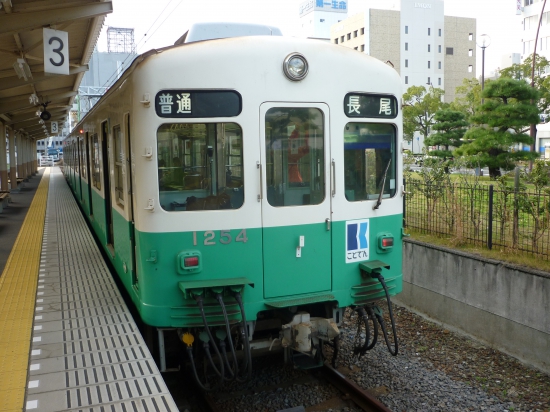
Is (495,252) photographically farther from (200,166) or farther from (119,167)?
(119,167)

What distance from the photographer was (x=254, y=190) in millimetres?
4363

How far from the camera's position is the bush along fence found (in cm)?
687

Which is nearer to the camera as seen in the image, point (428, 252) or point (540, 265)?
point (540, 265)

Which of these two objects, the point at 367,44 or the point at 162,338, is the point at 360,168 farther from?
the point at 367,44

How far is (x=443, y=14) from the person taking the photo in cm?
6088

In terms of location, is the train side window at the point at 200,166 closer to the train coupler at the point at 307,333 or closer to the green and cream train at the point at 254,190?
the green and cream train at the point at 254,190

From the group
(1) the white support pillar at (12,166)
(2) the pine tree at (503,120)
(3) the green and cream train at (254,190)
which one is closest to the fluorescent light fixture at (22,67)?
(3) the green and cream train at (254,190)

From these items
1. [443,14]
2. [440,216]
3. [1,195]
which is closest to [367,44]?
[443,14]

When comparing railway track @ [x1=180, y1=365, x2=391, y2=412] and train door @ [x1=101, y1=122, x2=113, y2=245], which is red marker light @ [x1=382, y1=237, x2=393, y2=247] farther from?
train door @ [x1=101, y1=122, x2=113, y2=245]

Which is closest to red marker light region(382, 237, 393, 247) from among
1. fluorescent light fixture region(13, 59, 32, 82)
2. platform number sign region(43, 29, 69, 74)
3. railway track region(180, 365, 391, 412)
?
railway track region(180, 365, 391, 412)

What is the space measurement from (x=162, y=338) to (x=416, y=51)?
6082 cm

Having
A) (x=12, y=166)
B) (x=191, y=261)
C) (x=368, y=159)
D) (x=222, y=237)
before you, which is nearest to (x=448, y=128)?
(x=12, y=166)

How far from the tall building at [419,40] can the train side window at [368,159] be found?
54781mm

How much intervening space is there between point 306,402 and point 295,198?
183cm
